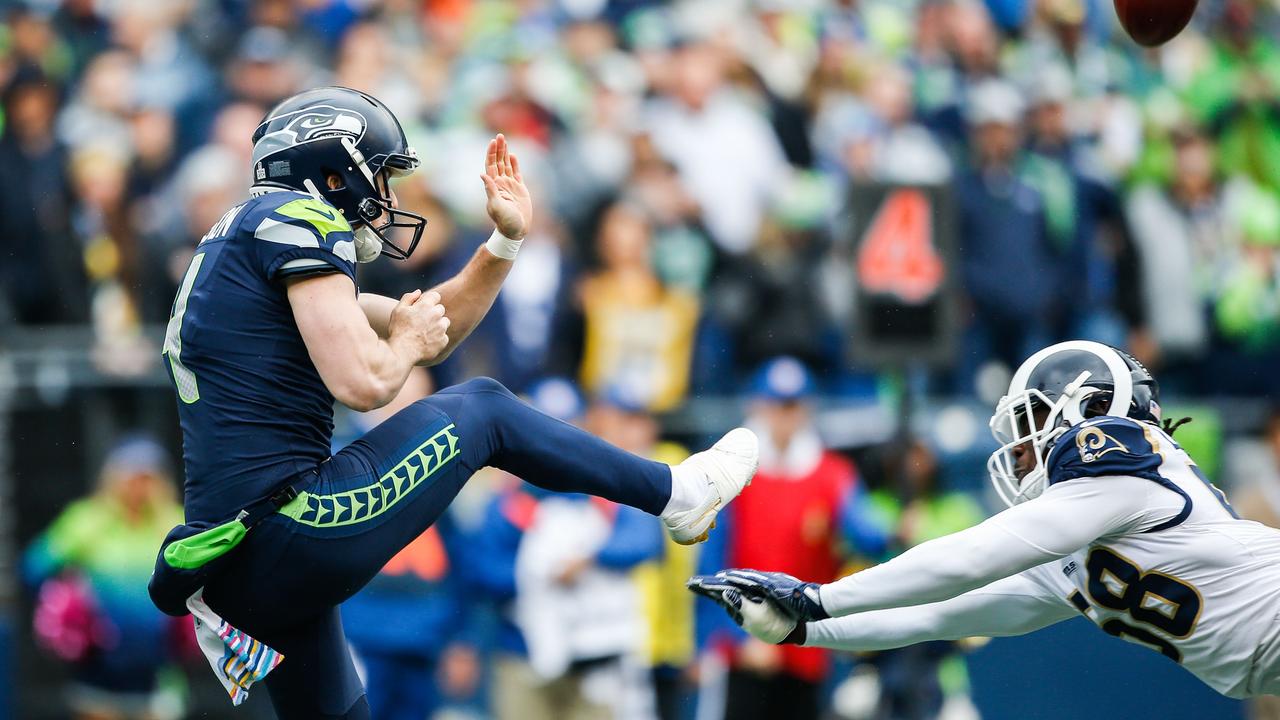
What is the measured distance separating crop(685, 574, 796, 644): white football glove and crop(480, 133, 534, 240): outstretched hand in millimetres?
1195

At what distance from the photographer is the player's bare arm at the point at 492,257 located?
4.68 meters

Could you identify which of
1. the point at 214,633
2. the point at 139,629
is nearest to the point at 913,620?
the point at 214,633

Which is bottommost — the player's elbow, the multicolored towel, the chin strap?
the multicolored towel

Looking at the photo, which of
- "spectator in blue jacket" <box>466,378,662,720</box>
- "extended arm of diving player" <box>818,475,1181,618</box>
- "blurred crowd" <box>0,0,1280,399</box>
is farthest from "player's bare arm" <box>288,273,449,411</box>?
"blurred crowd" <box>0,0,1280,399</box>

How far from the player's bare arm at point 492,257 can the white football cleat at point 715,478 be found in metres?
0.81

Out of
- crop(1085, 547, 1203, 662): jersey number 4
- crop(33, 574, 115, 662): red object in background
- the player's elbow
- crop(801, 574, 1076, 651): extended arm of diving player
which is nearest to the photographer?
the player's elbow

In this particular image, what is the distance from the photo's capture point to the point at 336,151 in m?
Result: 4.16

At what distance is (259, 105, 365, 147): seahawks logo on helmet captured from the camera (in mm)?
4156

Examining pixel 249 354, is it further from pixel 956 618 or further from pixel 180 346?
pixel 956 618

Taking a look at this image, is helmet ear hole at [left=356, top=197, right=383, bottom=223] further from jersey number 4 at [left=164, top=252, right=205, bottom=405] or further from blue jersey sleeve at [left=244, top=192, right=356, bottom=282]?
jersey number 4 at [left=164, top=252, right=205, bottom=405]

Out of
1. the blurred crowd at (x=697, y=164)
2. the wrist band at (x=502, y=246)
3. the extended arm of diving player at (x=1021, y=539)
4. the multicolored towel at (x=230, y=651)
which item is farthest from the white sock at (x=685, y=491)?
the blurred crowd at (x=697, y=164)

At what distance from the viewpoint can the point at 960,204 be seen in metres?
9.01

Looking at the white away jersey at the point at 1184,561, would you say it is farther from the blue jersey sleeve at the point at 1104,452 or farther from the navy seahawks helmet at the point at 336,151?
the navy seahawks helmet at the point at 336,151

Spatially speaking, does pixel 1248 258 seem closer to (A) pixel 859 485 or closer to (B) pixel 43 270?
(A) pixel 859 485
